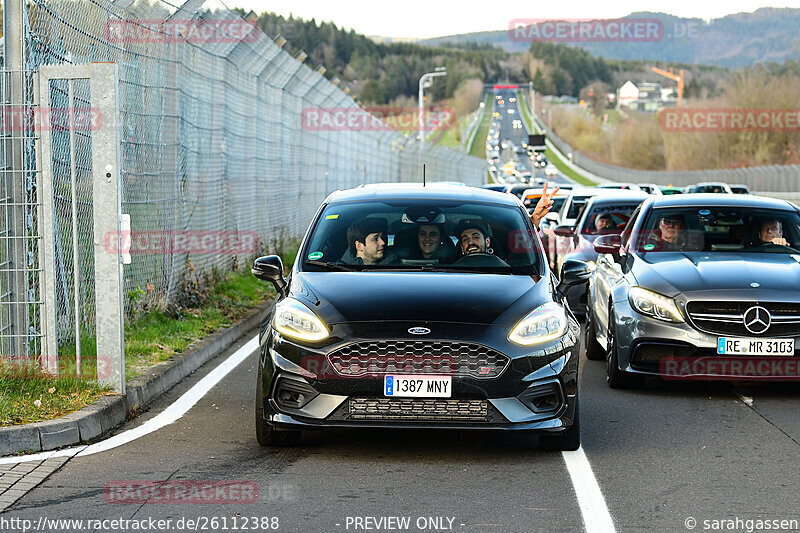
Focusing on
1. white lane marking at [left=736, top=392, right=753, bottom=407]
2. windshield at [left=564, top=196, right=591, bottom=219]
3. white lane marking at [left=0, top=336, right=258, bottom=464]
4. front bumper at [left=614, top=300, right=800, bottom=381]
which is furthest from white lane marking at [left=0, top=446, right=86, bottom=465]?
windshield at [left=564, top=196, right=591, bottom=219]

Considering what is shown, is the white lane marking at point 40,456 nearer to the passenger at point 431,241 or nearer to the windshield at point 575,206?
the passenger at point 431,241

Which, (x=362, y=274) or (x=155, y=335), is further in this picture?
(x=155, y=335)

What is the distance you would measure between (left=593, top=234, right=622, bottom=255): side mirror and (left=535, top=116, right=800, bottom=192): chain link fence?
40454 millimetres

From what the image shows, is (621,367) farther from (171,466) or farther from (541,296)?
(171,466)

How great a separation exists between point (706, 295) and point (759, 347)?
52cm

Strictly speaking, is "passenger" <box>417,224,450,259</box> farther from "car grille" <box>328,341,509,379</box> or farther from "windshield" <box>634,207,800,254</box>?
"windshield" <box>634,207,800,254</box>

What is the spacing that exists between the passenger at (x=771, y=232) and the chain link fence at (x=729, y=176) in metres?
40.5

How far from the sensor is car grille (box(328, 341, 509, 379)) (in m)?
6.52

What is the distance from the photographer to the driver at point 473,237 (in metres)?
7.88

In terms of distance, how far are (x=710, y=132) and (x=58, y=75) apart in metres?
95.8

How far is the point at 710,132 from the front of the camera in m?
99.4

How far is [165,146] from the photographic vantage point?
43.0 feet

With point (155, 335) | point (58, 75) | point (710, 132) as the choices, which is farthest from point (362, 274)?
point (710, 132)

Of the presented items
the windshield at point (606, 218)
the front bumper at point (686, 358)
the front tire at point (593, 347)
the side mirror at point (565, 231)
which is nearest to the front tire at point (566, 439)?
the front bumper at point (686, 358)
